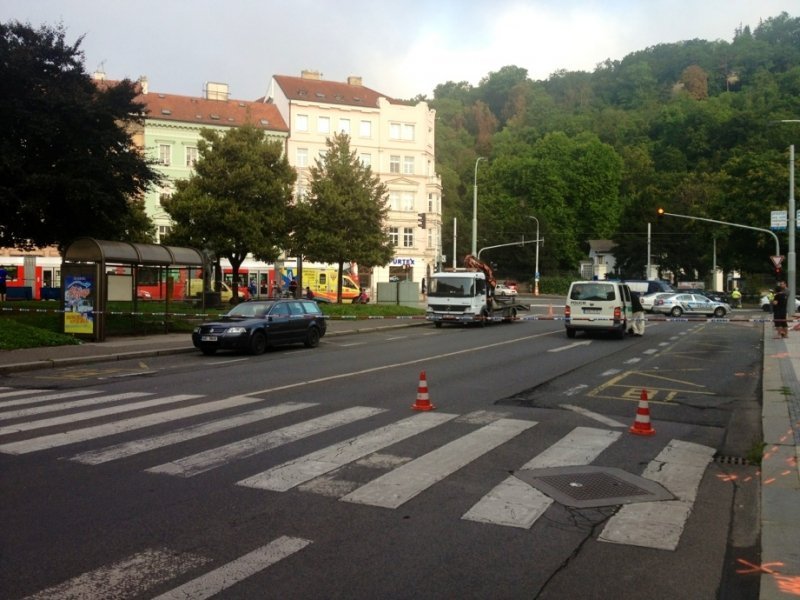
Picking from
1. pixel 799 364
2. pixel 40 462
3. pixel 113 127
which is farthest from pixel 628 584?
pixel 113 127

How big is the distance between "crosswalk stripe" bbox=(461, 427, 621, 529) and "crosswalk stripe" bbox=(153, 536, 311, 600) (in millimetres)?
1433

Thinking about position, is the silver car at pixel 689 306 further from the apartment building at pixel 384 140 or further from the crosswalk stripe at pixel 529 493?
the crosswalk stripe at pixel 529 493

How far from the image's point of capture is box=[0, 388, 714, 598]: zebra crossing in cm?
484

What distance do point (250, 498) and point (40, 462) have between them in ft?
8.54

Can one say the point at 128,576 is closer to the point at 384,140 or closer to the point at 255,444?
the point at 255,444

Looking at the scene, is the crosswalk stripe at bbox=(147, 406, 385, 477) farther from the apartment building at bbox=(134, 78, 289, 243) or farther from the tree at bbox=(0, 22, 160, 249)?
the apartment building at bbox=(134, 78, 289, 243)

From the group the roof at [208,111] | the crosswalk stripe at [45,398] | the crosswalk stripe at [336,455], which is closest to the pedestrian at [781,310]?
the crosswalk stripe at [336,455]

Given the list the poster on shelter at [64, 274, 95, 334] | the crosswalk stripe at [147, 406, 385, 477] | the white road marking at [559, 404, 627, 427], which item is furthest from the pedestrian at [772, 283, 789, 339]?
the poster on shelter at [64, 274, 95, 334]

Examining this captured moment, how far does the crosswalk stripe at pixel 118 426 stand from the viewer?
7.96m

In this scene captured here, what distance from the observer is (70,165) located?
82.0 ft

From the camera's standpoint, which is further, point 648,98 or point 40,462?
point 648,98

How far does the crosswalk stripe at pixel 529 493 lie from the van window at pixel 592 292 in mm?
16431

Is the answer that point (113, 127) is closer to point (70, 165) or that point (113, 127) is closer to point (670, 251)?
point (70, 165)

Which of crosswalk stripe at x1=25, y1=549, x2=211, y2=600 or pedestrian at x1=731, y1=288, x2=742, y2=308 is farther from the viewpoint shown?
pedestrian at x1=731, y1=288, x2=742, y2=308
